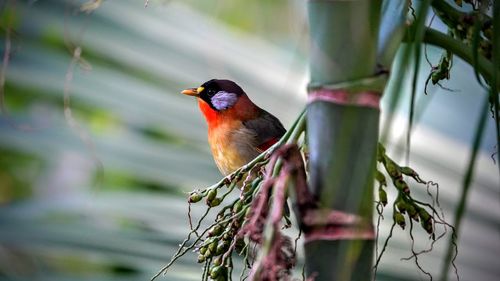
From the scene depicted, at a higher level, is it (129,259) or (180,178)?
(180,178)

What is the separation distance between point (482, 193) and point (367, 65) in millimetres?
1232

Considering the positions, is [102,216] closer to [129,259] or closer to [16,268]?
[129,259]

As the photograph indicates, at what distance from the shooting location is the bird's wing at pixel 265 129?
7.03ft

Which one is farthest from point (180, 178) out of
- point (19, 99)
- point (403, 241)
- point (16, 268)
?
point (19, 99)

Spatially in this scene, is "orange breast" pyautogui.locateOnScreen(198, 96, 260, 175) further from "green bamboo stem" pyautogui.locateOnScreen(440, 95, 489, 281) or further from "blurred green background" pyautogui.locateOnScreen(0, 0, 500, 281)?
"green bamboo stem" pyautogui.locateOnScreen(440, 95, 489, 281)

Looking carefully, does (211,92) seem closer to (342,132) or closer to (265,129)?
(265,129)

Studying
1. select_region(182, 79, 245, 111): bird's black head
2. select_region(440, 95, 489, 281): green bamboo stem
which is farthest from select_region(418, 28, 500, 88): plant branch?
select_region(182, 79, 245, 111): bird's black head

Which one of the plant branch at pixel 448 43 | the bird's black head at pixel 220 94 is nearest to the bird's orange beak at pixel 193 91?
the bird's black head at pixel 220 94

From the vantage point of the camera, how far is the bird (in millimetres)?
2104

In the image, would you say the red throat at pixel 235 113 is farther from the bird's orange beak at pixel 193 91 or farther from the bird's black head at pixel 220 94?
the bird's orange beak at pixel 193 91

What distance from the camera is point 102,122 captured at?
3336 mm

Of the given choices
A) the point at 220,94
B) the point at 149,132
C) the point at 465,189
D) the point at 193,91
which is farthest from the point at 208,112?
the point at 465,189

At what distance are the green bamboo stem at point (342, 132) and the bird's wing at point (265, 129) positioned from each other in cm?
129

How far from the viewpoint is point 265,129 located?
2.22 metres
